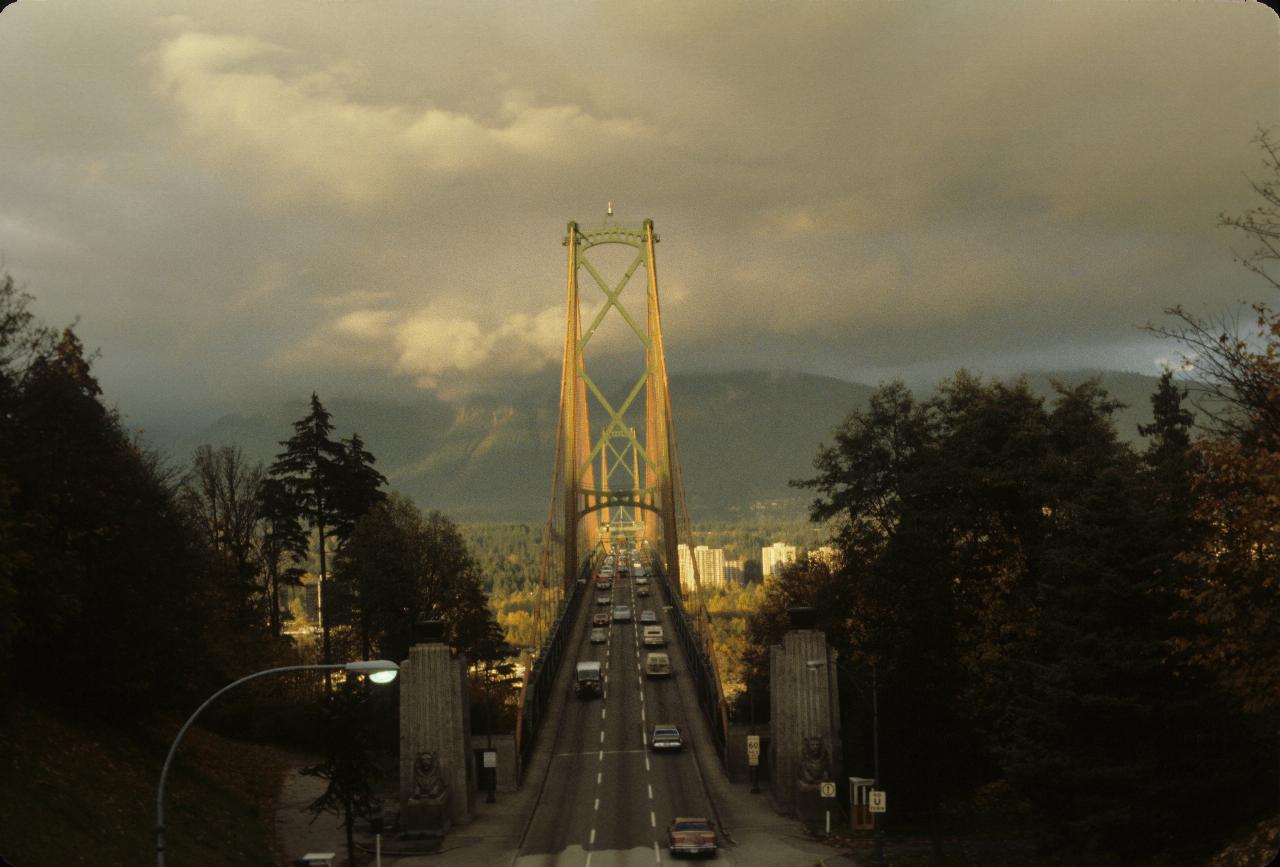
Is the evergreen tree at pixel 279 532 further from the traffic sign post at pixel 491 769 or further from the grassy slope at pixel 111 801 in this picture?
the grassy slope at pixel 111 801

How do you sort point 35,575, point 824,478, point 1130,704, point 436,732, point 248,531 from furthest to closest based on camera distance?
1. point 248,531
2. point 824,478
3. point 436,732
4. point 35,575
5. point 1130,704

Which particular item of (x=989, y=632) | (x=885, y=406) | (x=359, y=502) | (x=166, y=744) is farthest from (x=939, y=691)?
(x=359, y=502)

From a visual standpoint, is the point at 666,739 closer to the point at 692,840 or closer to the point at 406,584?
the point at 406,584

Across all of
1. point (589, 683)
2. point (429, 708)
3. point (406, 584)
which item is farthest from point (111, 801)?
point (589, 683)

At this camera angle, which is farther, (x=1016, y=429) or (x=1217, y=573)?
(x=1016, y=429)

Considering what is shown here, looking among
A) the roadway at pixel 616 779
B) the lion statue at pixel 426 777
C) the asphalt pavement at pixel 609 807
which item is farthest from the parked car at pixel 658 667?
the lion statue at pixel 426 777

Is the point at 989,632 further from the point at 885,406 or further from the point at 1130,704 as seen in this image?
the point at 885,406

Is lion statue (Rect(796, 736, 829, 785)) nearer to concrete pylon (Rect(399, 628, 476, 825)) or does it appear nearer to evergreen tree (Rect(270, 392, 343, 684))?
concrete pylon (Rect(399, 628, 476, 825))
